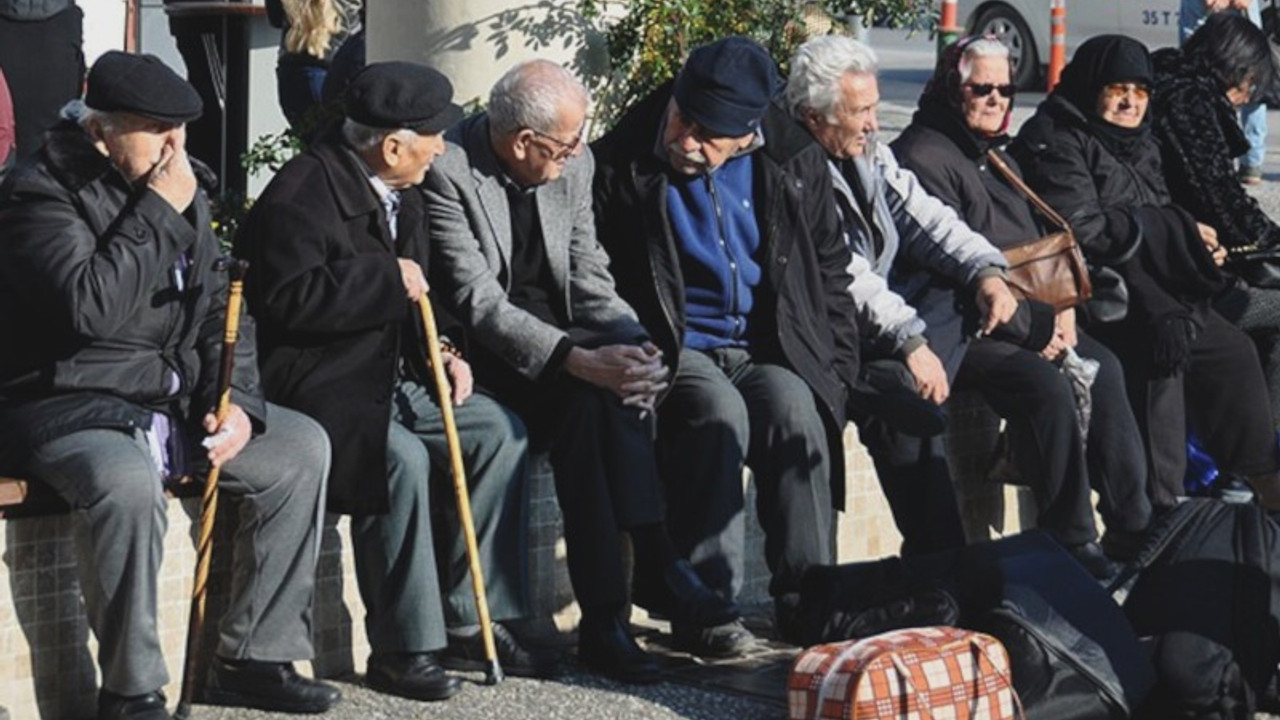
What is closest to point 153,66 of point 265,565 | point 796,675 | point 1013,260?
point 265,565

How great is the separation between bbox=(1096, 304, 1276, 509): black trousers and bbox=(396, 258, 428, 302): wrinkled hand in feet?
10.3

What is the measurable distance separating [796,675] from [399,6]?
387 cm

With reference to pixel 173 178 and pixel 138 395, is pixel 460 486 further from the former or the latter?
pixel 173 178

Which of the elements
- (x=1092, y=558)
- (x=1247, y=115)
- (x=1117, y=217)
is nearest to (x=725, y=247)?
(x=1092, y=558)

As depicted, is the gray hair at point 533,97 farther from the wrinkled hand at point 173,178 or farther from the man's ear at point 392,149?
the wrinkled hand at point 173,178

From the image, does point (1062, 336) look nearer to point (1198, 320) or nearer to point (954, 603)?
point (1198, 320)

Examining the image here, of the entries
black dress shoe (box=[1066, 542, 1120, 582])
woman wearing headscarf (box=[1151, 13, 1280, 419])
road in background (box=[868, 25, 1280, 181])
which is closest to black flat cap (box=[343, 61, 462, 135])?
black dress shoe (box=[1066, 542, 1120, 582])

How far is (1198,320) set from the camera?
9672 mm

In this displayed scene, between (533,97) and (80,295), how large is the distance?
1.47m

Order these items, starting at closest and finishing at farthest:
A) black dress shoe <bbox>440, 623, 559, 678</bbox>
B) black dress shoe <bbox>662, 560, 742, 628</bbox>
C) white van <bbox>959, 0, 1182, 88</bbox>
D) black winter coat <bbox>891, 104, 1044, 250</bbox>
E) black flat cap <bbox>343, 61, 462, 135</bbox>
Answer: black flat cap <bbox>343, 61, 462, 135</bbox>
black dress shoe <bbox>440, 623, 559, 678</bbox>
black dress shoe <bbox>662, 560, 742, 628</bbox>
black winter coat <bbox>891, 104, 1044, 250</bbox>
white van <bbox>959, 0, 1182, 88</bbox>

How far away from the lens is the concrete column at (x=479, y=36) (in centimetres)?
973

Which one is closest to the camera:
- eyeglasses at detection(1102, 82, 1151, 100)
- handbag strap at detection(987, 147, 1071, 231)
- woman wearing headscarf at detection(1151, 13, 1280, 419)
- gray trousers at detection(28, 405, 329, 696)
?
gray trousers at detection(28, 405, 329, 696)

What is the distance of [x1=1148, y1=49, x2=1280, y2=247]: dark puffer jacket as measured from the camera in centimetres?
1021

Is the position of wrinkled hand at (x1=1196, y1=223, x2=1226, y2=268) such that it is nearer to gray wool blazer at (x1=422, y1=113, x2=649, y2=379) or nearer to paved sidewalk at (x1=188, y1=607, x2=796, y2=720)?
gray wool blazer at (x1=422, y1=113, x2=649, y2=379)
